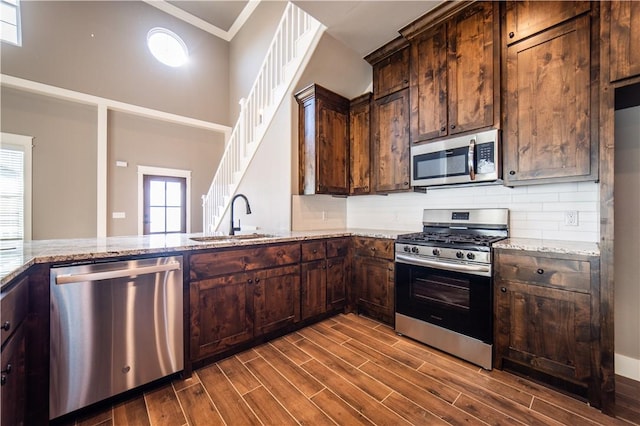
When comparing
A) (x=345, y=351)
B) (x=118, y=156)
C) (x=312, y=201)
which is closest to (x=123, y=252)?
(x=345, y=351)

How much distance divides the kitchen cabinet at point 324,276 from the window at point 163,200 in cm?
505

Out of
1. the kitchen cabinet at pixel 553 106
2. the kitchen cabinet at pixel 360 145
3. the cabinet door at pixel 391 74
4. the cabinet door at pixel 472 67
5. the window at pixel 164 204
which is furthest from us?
the window at pixel 164 204

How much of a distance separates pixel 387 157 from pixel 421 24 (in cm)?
132

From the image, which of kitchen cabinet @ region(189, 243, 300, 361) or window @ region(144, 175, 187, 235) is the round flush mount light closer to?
window @ region(144, 175, 187, 235)

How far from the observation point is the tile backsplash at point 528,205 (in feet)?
6.71

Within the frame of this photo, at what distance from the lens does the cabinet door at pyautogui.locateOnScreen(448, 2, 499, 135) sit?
2.20 meters

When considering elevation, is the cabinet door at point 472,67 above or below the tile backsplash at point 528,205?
above

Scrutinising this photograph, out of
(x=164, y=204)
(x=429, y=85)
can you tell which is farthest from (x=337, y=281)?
(x=164, y=204)

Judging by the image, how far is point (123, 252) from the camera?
160 centimetres

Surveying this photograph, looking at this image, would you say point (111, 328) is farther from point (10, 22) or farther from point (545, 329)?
point (10, 22)

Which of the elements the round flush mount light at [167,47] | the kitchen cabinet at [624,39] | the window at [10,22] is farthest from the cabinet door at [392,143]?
the window at [10,22]

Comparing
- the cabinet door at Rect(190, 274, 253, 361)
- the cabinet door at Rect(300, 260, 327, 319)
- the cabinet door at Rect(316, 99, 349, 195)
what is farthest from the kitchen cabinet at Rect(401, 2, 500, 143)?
the cabinet door at Rect(190, 274, 253, 361)

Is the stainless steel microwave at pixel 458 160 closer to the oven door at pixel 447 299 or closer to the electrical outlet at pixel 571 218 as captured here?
the electrical outlet at pixel 571 218

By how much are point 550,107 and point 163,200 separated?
23.1 ft
